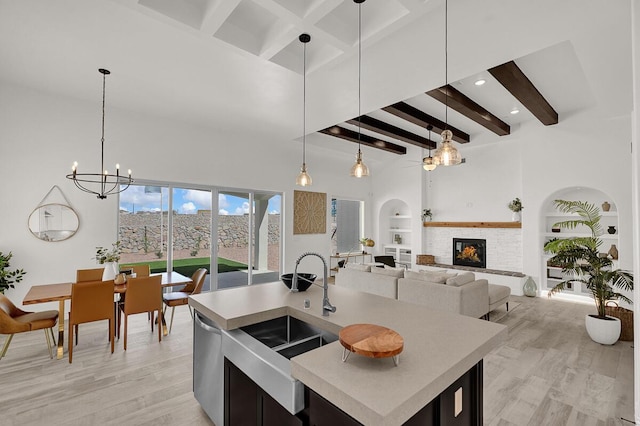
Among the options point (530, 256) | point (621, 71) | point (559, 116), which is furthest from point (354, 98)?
point (530, 256)

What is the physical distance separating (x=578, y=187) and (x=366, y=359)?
6.60m

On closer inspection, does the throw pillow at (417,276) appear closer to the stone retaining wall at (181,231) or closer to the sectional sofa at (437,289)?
the sectional sofa at (437,289)

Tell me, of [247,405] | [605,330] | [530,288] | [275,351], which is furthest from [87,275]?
[530,288]

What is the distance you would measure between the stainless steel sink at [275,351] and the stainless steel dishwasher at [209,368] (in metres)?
0.15

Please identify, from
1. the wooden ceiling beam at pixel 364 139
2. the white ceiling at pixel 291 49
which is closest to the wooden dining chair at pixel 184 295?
the white ceiling at pixel 291 49

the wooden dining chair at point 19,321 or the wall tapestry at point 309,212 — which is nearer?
the wooden dining chair at point 19,321

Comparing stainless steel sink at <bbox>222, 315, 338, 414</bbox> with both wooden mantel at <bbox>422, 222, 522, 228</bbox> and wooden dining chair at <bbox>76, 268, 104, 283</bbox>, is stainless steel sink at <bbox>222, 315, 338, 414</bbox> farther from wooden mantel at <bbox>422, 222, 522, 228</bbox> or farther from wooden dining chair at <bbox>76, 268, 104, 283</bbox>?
wooden mantel at <bbox>422, 222, 522, 228</bbox>

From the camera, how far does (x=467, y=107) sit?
16.3ft

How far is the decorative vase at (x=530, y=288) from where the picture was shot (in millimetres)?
6105

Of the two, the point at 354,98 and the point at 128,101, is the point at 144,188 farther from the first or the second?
the point at 354,98

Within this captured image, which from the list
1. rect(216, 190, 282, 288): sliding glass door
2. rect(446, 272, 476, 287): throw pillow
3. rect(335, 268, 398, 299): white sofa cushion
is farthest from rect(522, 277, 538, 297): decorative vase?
rect(216, 190, 282, 288): sliding glass door

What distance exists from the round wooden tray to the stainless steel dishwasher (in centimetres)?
105

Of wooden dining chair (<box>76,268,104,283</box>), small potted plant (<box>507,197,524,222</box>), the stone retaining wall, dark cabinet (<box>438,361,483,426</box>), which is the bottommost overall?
dark cabinet (<box>438,361,483,426</box>)

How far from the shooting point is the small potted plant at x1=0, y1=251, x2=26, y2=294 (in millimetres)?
3820
